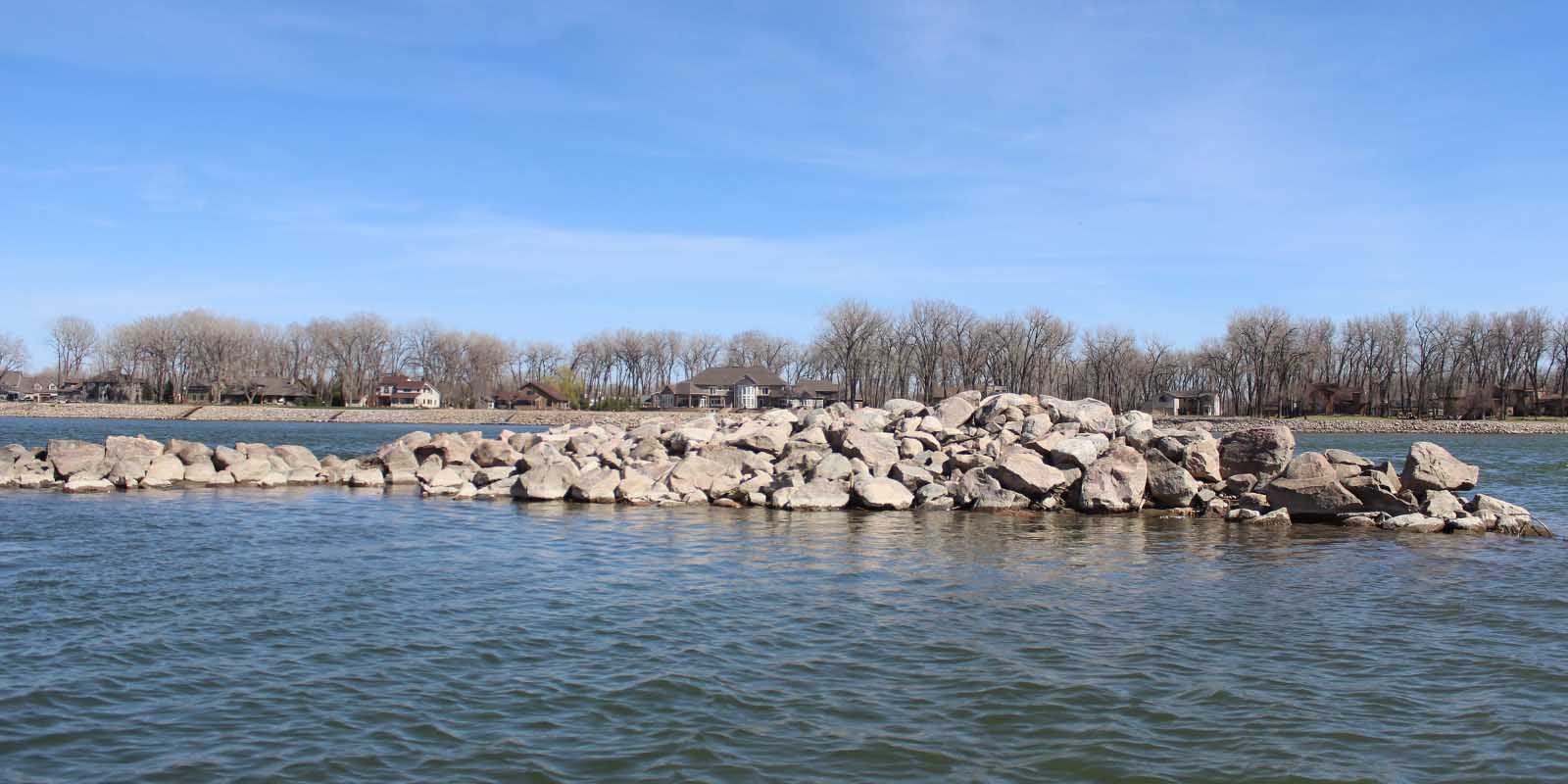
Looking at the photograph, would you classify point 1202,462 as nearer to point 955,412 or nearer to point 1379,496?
point 1379,496

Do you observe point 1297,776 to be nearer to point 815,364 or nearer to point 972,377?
point 972,377

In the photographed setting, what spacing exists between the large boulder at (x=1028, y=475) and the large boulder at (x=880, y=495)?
2.26 metres

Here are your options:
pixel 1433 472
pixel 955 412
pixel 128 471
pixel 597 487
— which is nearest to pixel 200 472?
pixel 128 471

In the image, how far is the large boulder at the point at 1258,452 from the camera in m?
25.0

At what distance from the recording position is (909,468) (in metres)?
25.6

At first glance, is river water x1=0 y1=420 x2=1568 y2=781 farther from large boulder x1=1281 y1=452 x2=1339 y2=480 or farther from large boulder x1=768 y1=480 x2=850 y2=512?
large boulder x1=768 y1=480 x2=850 y2=512

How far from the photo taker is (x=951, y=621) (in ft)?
39.9

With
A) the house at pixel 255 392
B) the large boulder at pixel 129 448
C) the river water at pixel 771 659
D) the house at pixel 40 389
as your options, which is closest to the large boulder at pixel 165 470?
the large boulder at pixel 129 448

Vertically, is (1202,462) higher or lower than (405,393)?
lower

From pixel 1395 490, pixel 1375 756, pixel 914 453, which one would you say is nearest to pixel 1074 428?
pixel 914 453

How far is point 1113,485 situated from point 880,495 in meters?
5.39

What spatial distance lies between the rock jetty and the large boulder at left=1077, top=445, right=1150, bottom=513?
Result: 32 millimetres

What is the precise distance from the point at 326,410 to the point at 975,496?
99.6 metres

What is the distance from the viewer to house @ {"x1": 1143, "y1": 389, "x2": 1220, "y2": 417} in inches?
4535
